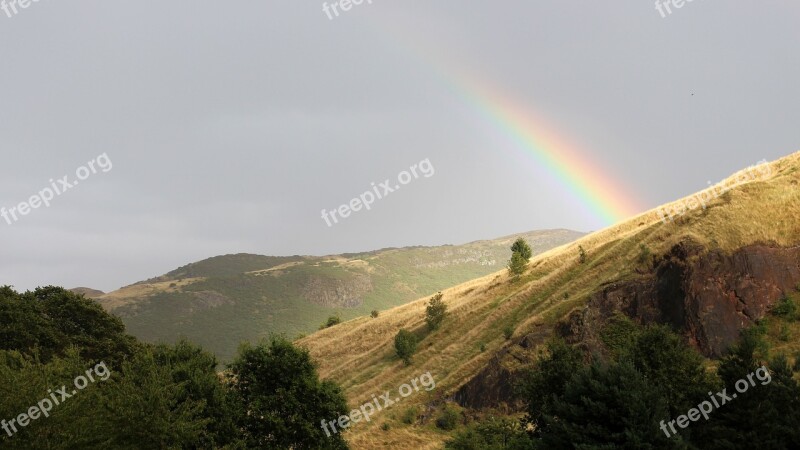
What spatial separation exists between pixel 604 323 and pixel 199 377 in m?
36.2

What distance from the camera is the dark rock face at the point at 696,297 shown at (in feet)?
152

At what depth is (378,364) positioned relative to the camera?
8044 cm

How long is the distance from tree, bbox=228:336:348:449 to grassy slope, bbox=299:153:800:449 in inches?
607

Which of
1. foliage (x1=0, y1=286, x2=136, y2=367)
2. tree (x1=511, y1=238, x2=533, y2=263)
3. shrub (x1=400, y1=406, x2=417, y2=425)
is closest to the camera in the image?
foliage (x1=0, y1=286, x2=136, y2=367)

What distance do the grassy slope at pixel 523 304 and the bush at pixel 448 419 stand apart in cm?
107

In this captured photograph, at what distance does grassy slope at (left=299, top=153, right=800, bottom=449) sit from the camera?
51375mm

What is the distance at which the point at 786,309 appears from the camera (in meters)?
45.8

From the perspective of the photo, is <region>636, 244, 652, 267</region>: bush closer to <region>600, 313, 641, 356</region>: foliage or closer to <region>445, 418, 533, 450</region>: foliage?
<region>600, 313, 641, 356</region>: foliage

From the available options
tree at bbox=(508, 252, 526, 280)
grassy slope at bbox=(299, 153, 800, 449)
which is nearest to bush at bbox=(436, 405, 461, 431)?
grassy slope at bbox=(299, 153, 800, 449)

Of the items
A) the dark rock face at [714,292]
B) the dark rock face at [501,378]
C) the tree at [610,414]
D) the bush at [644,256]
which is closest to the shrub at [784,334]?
the dark rock face at [714,292]

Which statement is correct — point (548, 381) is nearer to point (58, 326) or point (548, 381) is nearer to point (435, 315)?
point (435, 315)

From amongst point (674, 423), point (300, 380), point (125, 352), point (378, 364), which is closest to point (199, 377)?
point (300, 380)

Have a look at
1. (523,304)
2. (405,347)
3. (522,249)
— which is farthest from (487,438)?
(522,249)

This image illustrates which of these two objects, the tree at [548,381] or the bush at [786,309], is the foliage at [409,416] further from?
the bush at [786,309]
